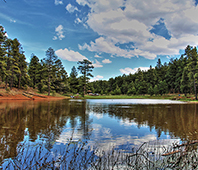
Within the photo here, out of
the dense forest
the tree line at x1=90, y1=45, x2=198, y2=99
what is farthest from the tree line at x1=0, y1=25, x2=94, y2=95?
the tree line at x1=90, y1=45, x2=198, y2=99

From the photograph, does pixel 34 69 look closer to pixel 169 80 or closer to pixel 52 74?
pixel 52 74

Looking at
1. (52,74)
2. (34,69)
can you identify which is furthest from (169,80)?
(34,69)

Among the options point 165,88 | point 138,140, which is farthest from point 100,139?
point 165,88

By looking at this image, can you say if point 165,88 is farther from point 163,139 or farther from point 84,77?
point 163,139

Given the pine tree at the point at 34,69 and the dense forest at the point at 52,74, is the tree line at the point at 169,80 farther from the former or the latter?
the pine tree at the point at 34,69

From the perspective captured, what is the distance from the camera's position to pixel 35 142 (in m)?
6.20

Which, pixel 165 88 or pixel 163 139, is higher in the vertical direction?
pixel 165 88

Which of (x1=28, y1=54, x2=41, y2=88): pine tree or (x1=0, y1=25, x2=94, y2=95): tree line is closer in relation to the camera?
(x1=0, y1=25, x2=94, y2=95): tree line

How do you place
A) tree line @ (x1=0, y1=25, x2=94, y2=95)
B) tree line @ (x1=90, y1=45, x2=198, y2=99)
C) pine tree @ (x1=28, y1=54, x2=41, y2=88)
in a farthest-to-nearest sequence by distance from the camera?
pine tree @ (x1=28, y1=54, x2=41, y2=88)
tree line @ (x1=90, y1=45, x2=198, y2=99)
tree line @ (x1=0, y1=25, x2=94, y2=95)

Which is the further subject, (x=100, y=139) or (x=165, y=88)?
(x=165, y=88)

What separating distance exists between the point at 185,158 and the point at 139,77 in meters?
103

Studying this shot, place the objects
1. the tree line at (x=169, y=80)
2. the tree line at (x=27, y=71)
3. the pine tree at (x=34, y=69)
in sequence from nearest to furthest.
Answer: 1. the tree line at (x=27, y=71)
2. the tree line at (x=169, y=80)
3. the pine tree at (x=34, y=69)

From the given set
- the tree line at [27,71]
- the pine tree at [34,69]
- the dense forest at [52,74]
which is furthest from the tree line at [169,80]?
the pine tree at [34,69]

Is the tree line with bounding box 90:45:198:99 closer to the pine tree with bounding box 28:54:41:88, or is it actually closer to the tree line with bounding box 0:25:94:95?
the tree line with bounding box 0:25:94:95
